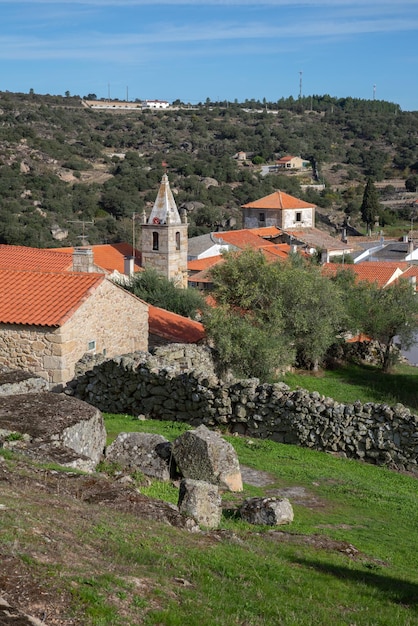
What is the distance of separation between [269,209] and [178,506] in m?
60.0

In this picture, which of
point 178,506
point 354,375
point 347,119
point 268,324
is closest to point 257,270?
point 268,324

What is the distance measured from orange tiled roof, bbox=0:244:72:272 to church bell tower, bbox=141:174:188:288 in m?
11.5

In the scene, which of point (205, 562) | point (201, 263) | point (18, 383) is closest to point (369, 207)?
point (201, 263)

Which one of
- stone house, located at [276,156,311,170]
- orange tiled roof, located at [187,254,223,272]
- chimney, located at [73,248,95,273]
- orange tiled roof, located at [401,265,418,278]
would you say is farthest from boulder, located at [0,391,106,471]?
stone house, located at [276,156,311,170]

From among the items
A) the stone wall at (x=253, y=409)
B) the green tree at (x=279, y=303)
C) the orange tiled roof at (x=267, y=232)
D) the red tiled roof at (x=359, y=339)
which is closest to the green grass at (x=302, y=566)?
the stone wall at (x=253, y=409)

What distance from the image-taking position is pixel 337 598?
704 centimetres

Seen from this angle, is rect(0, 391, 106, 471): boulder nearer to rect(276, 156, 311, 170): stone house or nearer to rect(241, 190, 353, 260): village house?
rect(241, 190, 353, 260): village house

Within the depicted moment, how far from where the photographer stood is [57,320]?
17.2 meters

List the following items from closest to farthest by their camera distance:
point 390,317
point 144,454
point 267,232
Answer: point 144,454 → point 390,317 → point 267,232

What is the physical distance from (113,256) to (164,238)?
2.71 metres

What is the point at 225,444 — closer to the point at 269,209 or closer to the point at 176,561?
the point at 176,561

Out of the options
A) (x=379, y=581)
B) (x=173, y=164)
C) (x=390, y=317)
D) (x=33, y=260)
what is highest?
(x=173, y=164)

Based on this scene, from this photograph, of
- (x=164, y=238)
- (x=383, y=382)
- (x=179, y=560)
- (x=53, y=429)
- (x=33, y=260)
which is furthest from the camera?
(x=164, y=238)

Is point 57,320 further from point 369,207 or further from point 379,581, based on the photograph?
point 369,207
